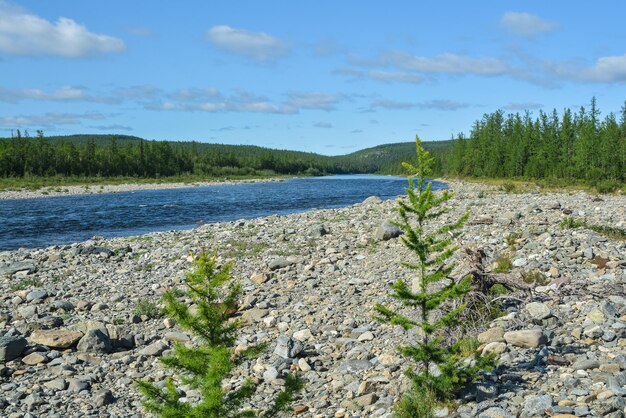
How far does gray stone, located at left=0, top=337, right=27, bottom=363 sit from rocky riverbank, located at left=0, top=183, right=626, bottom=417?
0.02 meters

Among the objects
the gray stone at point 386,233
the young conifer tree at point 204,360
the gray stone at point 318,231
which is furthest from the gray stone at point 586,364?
the gray stone at point 318,231

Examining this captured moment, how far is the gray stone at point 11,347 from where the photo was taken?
33.1 feet

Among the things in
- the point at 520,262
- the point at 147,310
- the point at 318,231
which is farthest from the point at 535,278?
the point at 318,231

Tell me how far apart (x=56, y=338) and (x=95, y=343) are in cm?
88

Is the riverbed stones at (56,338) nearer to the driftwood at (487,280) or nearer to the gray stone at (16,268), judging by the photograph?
the gray stone at (16,268)

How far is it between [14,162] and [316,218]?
3719 inches

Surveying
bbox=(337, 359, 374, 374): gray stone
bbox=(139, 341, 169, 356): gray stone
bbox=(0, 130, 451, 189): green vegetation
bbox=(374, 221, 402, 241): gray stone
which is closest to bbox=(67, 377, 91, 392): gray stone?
bbox=(139, 341, 169, 356): gray stone

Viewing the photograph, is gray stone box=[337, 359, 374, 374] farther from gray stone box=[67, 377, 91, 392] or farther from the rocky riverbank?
gray stone box=[67, 377, 91, 392]

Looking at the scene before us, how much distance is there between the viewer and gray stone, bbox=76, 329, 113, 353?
10734mm

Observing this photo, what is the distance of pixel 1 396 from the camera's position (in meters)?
8.72

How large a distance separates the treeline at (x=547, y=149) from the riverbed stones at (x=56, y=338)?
63402 millimetres

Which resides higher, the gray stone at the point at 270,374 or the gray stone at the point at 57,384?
the gray stone at the point at 270,374

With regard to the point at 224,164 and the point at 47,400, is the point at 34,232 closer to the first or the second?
the point at 47,400

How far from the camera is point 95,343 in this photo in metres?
10.8
